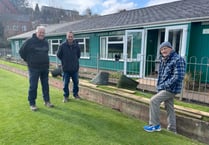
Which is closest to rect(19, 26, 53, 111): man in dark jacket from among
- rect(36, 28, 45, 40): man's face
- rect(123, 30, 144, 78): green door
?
rect(36, 28, 45, 40): man's face

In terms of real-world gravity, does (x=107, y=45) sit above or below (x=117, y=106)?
above

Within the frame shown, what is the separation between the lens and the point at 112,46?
34.9ft

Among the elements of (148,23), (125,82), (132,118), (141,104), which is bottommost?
(132,118)

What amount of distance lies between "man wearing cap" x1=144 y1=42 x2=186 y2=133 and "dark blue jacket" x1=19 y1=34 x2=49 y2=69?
112 inches

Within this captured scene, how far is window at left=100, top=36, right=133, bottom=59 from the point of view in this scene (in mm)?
9383

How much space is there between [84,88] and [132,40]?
415 cm

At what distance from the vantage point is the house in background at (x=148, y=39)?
23.0ft

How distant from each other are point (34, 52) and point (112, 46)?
6.68 metres

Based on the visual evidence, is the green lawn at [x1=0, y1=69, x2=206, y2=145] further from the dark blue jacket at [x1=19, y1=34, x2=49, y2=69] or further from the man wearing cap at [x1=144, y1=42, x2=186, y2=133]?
the dark blue jacket at [x1=19, y1=34, x2=49, y2=69]

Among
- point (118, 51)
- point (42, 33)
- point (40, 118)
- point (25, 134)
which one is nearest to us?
point (25, 134)

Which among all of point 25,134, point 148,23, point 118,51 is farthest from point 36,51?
point 118,51

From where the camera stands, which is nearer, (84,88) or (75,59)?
(75,59)

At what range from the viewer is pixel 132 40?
8992mm

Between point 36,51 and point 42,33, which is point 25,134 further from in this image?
point 42,33
